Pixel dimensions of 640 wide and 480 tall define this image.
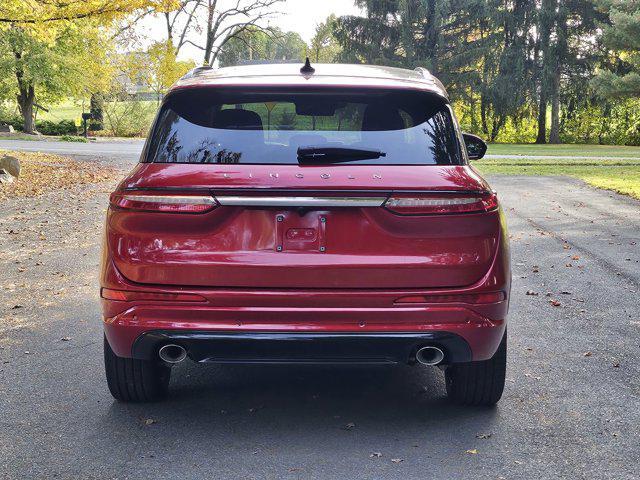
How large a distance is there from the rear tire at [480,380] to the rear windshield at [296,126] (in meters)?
1.08

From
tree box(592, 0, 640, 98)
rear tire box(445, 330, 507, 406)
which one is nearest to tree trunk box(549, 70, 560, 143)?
tree box(592, 0, 640, 98)

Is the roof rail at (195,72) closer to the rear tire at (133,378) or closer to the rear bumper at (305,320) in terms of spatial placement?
the rear bumper at (305,320)

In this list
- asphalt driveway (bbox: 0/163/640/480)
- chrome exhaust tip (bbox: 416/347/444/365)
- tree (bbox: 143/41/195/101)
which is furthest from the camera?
tree (bbox: 143/41/195/101)

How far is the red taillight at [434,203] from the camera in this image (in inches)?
143

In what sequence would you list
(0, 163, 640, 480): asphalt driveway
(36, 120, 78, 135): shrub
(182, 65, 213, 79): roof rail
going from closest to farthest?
(0, 163, 640, 480): asphalt driveway < (182, 65, 213, 79): roof rail < (36, 120, 78, 135): shrub

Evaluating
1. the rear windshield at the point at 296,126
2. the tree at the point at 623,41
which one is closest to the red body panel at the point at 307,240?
the rear windshield at the point at 296,126

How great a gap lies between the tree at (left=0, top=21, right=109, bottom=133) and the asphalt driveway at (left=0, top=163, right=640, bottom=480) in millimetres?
37934

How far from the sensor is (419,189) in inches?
143

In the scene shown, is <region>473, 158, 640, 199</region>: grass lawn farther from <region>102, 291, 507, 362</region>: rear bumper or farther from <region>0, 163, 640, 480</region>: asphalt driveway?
<region>102, 291, 507, 362</region>: rear bumper

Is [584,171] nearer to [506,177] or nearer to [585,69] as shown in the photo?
[506,177]

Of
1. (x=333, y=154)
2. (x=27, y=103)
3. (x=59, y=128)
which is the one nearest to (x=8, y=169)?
(x=333, y=154)

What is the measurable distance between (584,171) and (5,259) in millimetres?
18254

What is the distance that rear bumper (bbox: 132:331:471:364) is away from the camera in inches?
143

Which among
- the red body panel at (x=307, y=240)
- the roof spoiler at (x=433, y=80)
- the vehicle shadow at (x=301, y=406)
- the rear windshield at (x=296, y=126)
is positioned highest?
the roof spoiler at (x=433, y=80)
